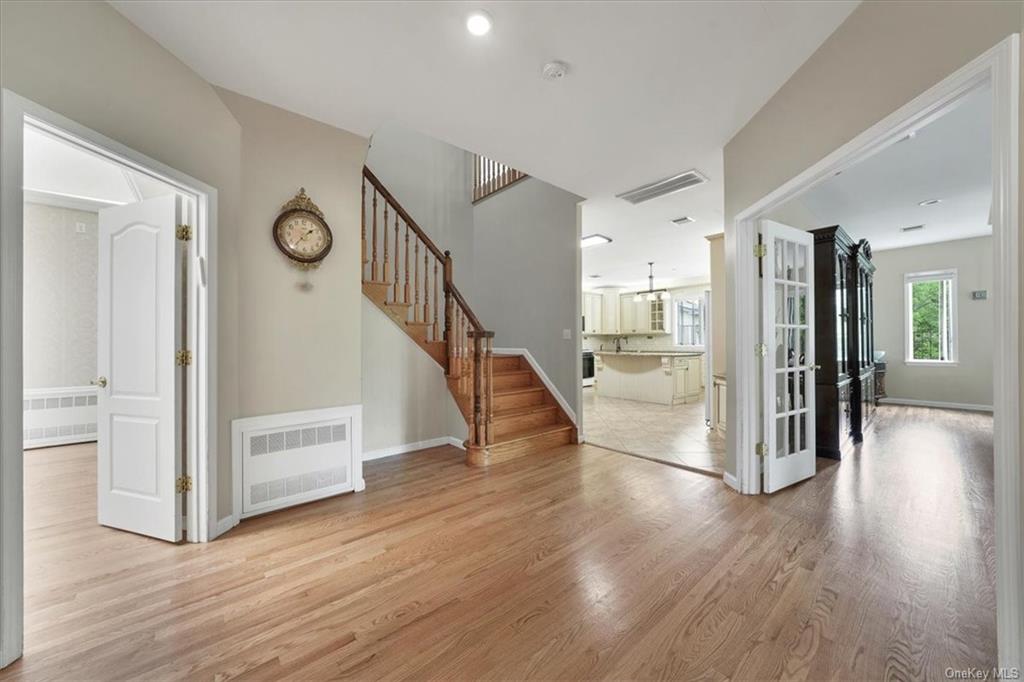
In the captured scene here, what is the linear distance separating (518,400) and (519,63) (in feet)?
11.0

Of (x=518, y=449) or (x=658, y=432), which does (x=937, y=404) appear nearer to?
(x=658, y=432)

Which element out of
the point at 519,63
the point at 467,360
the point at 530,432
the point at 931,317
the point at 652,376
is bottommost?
the point at 530,432

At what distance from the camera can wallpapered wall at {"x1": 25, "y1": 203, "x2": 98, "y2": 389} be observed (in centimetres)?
444

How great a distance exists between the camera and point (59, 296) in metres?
4.56

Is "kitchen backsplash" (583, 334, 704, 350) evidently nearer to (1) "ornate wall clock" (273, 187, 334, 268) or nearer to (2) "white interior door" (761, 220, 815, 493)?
(2) "white interior door" (761, 220, 815, 493)

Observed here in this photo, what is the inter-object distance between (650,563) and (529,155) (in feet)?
10.3

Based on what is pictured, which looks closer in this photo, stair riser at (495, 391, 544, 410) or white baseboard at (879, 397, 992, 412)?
stair riser at (495, 391, 544, 410)

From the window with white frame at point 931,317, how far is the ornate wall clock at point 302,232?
917 cm

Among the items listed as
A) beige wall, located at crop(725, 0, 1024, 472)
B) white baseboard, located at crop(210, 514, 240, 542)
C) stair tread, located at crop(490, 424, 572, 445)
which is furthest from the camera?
stair tread, located at crop(490, 424, 572, 445)

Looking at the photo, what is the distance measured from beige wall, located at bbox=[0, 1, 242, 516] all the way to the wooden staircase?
55.9 inches

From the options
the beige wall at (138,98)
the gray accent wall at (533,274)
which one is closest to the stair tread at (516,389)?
the gray accent wall at (533,274)

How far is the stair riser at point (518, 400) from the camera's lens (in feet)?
15.0

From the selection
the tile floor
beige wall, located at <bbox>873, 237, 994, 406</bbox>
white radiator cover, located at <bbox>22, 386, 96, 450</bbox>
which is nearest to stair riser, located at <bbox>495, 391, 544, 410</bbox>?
the tile floor

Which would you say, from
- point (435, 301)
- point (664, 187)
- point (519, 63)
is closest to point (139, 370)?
point (435, 301)
